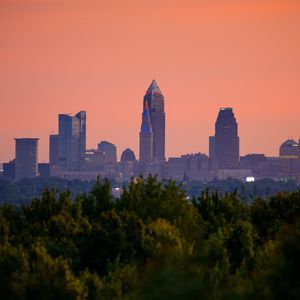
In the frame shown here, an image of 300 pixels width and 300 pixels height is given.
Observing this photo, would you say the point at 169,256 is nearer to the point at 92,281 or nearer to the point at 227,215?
the point at 92,281

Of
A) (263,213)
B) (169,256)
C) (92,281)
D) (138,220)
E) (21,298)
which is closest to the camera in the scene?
(169,256)

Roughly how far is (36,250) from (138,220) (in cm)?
1390

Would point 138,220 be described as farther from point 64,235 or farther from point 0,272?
point 0,272

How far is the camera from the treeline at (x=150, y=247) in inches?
1809

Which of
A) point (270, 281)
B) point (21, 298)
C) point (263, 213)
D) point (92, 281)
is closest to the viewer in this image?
point (270, 281)

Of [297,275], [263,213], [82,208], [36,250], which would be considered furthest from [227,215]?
[297,275]

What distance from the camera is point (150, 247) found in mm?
68438

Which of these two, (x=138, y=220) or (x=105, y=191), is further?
(x=105, y=191)

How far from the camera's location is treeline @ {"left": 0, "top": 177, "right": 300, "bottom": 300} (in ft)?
151

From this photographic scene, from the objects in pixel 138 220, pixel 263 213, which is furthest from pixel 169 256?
pixel 263 213

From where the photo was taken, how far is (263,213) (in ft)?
268

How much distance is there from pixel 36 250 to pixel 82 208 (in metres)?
23.8

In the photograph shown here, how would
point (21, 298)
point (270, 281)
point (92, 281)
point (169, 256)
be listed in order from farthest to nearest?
point (92, 281), point (21, 298), point (270, 281), point (169, 256)

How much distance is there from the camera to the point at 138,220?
243 feet
